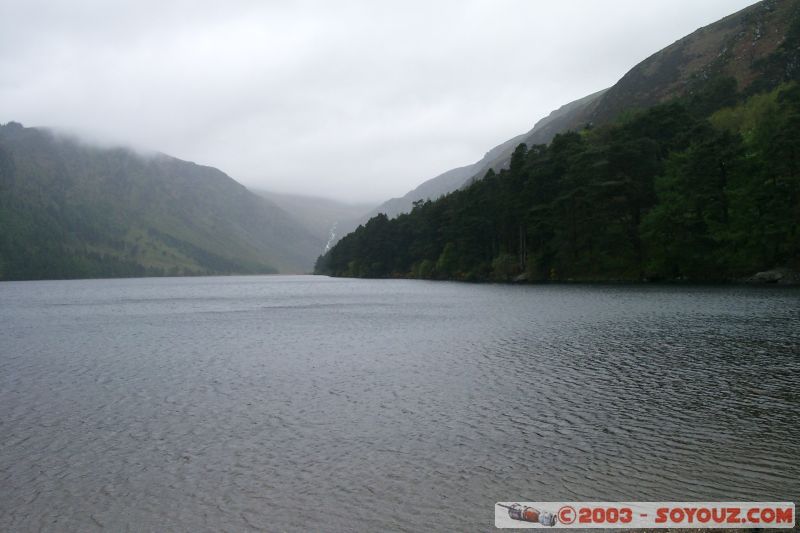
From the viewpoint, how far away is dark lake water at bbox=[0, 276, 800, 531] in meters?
16.5

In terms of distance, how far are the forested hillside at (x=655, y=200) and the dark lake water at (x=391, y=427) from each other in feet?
186

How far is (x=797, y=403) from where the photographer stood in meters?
25.1

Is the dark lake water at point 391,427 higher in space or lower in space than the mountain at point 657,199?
lower

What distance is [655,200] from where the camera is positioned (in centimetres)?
12369

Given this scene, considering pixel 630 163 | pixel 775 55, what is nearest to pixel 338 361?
pixel 630 163

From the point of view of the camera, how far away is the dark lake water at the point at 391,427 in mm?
16516

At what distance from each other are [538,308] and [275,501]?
198ft
